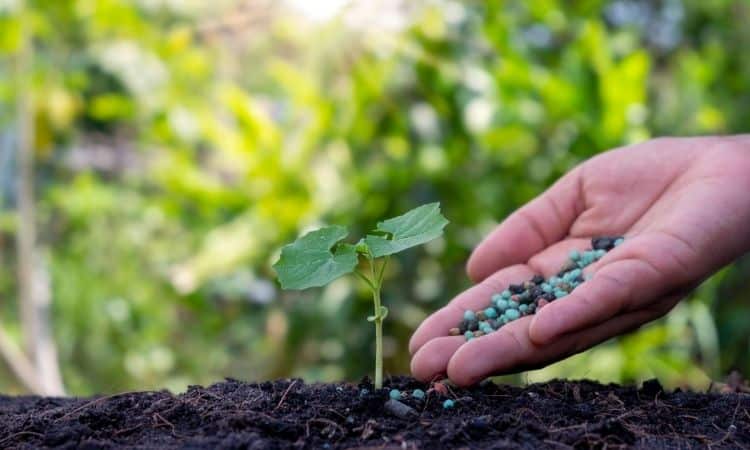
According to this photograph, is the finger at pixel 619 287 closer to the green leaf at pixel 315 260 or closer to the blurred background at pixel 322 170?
the green leaf at pixel 315 260

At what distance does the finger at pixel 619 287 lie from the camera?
3.46ft

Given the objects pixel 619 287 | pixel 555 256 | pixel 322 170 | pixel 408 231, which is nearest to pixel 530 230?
pixel 555 256

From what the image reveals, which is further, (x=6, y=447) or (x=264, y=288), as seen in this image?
(x=264, y=288)

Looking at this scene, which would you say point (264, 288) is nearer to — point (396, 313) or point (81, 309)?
point (396, 313)

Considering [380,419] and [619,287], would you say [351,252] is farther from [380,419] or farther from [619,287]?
[619,287]

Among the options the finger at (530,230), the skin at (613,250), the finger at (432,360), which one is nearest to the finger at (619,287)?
the skin at (613,250)

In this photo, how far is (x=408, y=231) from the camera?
3.38ft

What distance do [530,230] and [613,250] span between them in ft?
0.92

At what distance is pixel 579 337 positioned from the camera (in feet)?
3.74

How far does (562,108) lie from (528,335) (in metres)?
1.83

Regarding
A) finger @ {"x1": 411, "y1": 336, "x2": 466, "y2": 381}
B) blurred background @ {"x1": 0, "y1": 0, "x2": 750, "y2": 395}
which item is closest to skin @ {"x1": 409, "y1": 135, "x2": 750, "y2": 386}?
finger @ {"x1": 411, "y1": 336, "x2": 466, "y2": 381}

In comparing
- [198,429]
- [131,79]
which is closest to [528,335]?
[198,429]

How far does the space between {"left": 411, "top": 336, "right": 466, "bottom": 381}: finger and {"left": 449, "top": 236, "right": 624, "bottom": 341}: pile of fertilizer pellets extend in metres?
0.06

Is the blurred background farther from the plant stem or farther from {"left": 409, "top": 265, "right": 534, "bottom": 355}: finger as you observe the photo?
the plant stem
